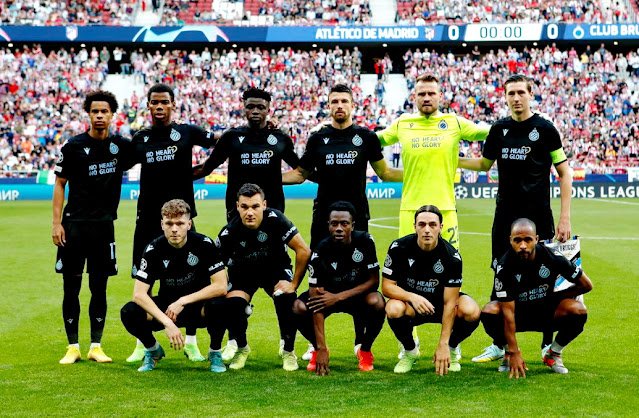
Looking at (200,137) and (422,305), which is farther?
(200,137)

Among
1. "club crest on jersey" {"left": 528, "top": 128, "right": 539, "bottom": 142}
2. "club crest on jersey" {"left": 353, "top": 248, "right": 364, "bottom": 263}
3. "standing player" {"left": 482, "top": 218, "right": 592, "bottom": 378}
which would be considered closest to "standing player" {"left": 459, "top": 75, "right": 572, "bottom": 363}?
"club crest on jersey" {"left": 528, "top": 128, "right": 539, "bottom": 142}

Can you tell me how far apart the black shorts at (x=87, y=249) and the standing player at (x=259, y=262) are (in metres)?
1.08

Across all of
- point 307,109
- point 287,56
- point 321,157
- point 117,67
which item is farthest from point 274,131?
point 117,67

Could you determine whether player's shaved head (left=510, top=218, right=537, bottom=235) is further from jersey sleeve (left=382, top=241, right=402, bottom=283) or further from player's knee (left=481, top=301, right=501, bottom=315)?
jersey sleeve (left=382, top=241, right=402, bottom=283)

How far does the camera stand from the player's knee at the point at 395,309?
622cm

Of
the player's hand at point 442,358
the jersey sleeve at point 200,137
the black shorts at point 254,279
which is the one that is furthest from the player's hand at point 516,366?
the jersey sleeve at point 200,137

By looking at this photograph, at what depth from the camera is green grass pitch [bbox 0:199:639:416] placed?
521 centimetres

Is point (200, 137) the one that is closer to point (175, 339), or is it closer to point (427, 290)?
point (175, 339)

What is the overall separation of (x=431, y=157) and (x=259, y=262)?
1.86 metres

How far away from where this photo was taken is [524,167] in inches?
262

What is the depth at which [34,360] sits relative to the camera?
6.80 meters

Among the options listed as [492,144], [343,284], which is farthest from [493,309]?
[492,144]

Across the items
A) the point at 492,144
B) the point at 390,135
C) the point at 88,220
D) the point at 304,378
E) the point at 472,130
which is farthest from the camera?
the point at 390,135

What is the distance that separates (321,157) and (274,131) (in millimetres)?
578
